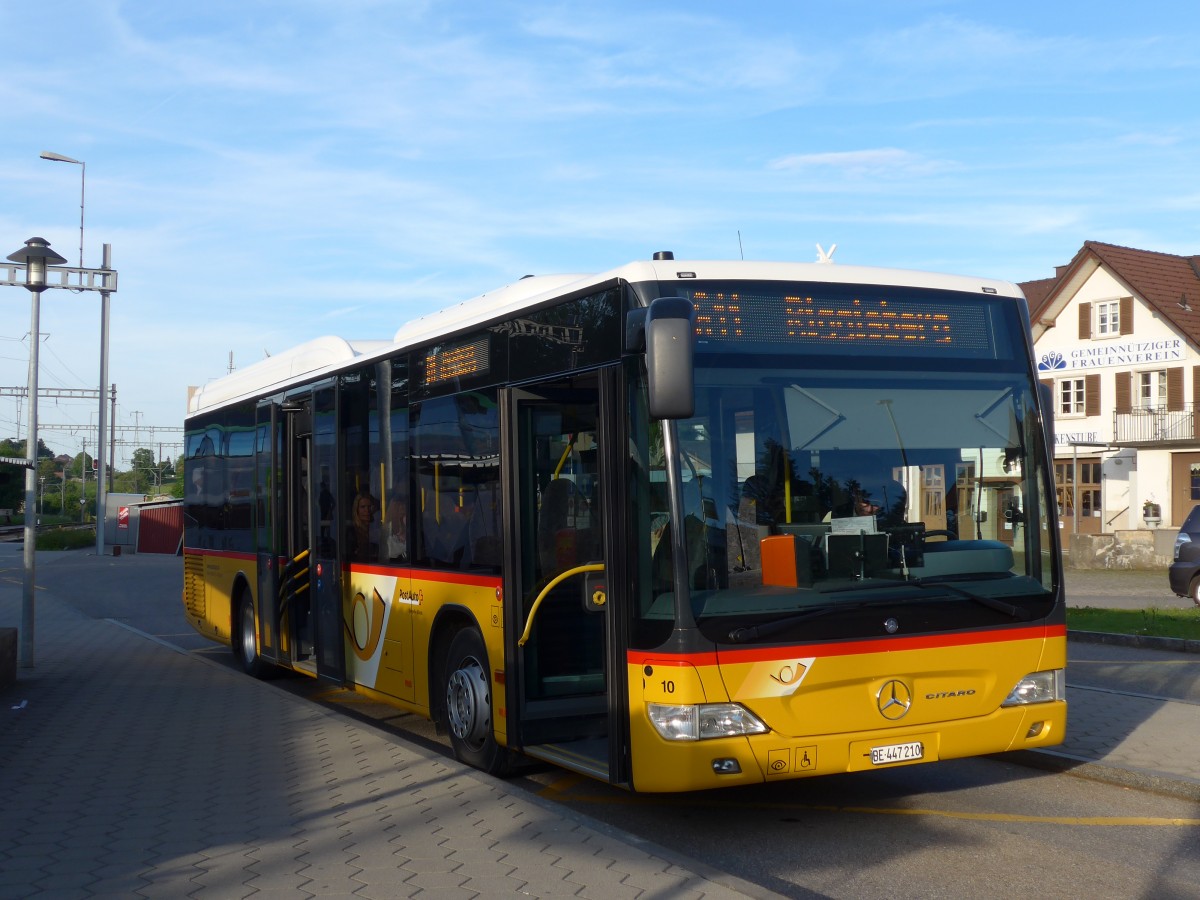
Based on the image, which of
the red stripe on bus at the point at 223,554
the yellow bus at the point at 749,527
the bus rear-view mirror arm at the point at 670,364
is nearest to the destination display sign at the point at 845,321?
the yellow bus at the point at 749,527

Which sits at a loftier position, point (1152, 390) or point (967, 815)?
point (1152, 390)

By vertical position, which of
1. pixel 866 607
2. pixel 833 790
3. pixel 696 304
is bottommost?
pixel 833 790

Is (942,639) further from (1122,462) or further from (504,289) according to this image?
(1122,462)

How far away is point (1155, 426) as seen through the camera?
48.5m

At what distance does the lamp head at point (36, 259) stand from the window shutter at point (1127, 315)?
144 ft

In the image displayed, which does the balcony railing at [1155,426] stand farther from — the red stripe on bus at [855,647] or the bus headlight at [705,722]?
the bus headlight at [705,722]

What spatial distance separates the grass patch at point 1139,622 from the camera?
1585cm

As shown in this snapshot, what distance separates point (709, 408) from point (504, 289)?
2626 mm

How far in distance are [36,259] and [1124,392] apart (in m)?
44.2

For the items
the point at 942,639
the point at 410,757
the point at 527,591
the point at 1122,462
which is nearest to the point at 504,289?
the point at 527,591

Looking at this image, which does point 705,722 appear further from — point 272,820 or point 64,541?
point 64,541

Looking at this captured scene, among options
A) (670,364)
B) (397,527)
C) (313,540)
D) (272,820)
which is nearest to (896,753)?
(670,364)

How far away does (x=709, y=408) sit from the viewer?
6.69m

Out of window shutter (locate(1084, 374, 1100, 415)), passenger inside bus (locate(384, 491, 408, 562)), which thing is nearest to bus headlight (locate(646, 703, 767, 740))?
passenger inside bus (locate(384, 491, 408, 562))
